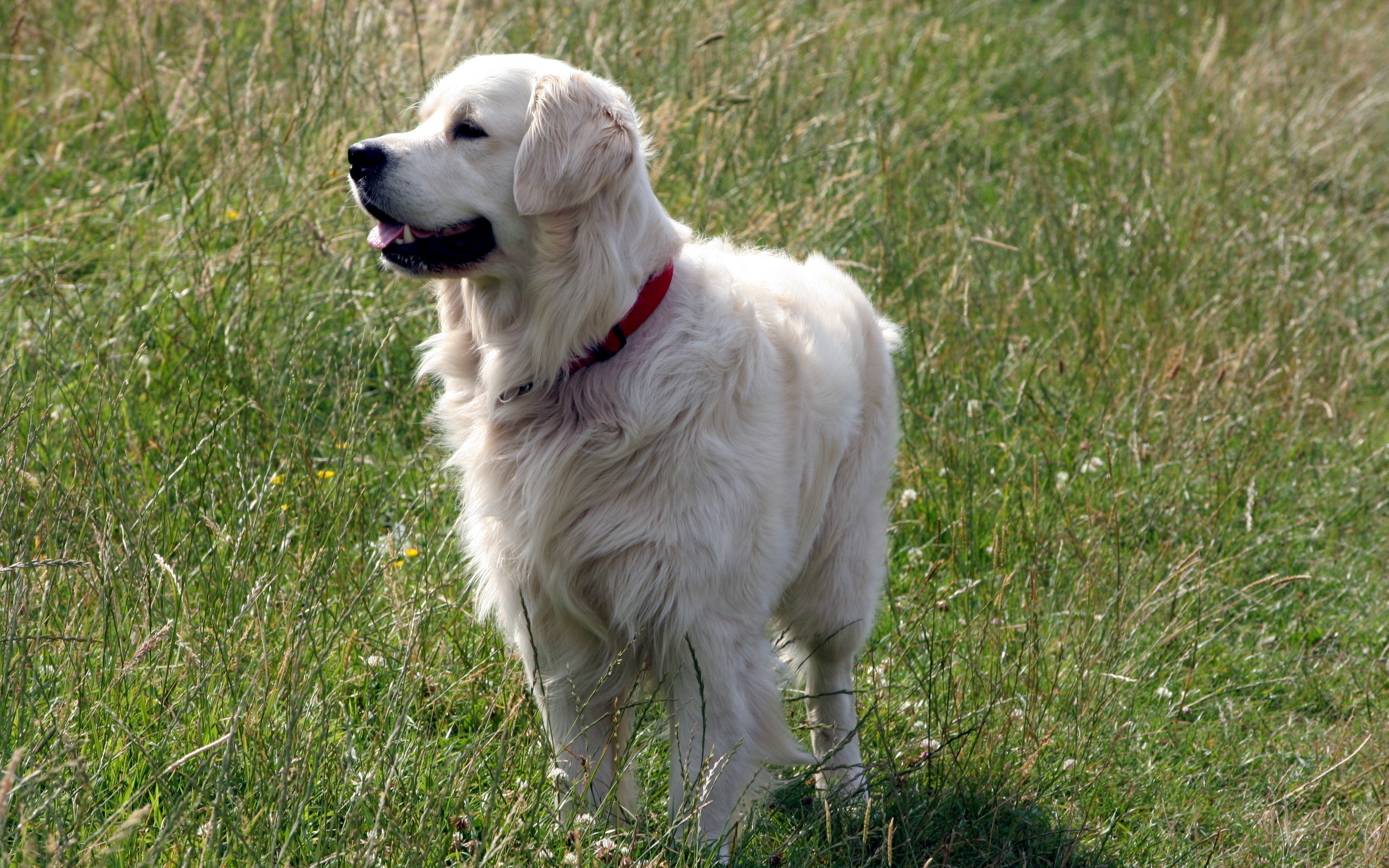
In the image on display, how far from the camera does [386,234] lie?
2.59m

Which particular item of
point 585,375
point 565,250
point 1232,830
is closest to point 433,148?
point 565,250

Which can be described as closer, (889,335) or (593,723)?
(593,723)

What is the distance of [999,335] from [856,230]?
77 centimetres

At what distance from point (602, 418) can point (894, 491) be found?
177cm

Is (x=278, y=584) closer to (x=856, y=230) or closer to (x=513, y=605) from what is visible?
(x=513, y=605)

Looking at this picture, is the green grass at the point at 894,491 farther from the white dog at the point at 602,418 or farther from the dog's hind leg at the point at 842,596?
the white dog at the point at 602,418

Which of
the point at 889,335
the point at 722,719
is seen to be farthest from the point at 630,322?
the point at 889,335

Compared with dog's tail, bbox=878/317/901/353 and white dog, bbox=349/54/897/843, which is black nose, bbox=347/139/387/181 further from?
dog's tail, bbox=878/317/901/353

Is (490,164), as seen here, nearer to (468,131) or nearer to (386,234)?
(468,131)

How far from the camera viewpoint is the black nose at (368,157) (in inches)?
99.3

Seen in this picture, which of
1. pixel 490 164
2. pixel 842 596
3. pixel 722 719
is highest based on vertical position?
pixel 490 164

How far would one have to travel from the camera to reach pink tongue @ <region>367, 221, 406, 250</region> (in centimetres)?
257

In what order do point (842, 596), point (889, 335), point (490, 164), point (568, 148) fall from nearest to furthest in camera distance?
1. point (568, 148)
2. point (490, 164)
3. point (842, 596)
4. point (889, 335)

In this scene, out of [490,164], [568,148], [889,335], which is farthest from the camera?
[889,335]
